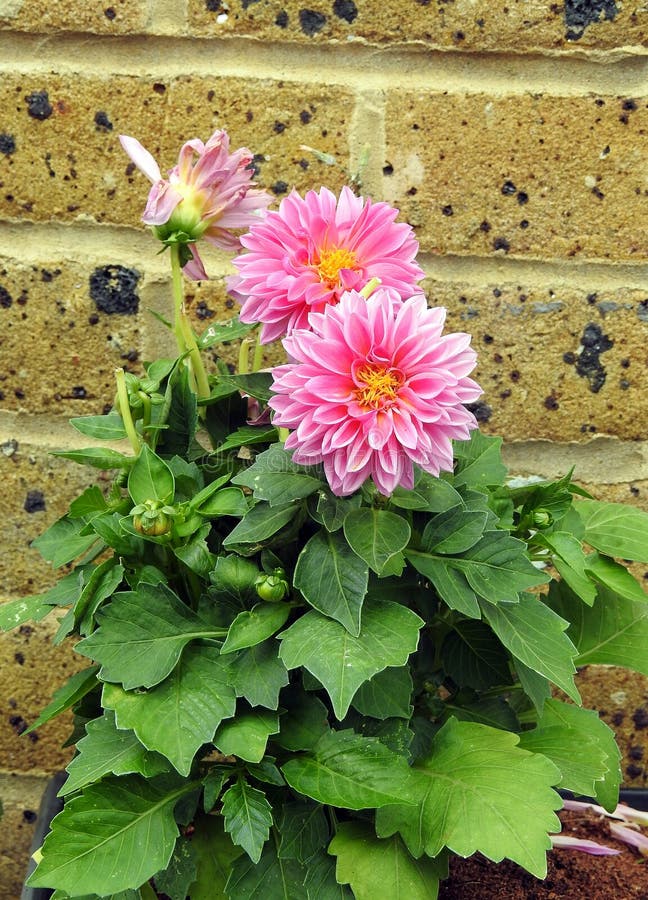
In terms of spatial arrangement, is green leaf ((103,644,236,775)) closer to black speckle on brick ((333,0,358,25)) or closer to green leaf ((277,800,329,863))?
green leaf ((277,800,329,863))

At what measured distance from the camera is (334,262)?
581mm

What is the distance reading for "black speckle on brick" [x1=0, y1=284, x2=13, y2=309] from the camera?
0.88 m

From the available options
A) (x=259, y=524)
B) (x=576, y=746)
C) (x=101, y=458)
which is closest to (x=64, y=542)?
(x=101, y=458)

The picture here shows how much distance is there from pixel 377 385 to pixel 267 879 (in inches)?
13.2

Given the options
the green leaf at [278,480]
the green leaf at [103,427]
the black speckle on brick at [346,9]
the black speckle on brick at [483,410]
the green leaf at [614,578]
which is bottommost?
the green leaf at [614,578]

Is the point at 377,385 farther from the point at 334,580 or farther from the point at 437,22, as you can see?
the point at 437,22

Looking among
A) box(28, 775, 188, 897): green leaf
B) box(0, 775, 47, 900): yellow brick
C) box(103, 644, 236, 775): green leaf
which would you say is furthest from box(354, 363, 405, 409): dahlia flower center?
box(0, 775, 47, 900): yellow brick

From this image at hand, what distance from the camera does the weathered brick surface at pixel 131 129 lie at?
843 mm

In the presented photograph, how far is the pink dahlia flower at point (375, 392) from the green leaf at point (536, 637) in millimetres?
131

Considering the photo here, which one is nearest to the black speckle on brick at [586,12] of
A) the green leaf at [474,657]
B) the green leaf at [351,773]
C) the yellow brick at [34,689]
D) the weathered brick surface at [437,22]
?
the weathered brick surface at [437,22]

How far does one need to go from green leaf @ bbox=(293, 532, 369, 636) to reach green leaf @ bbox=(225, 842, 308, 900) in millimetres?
181

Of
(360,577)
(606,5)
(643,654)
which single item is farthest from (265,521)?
(606,5)

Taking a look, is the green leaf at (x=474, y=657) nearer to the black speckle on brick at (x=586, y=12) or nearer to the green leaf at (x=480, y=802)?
the green leaf at (x=480, y=802)

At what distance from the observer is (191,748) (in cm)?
53
